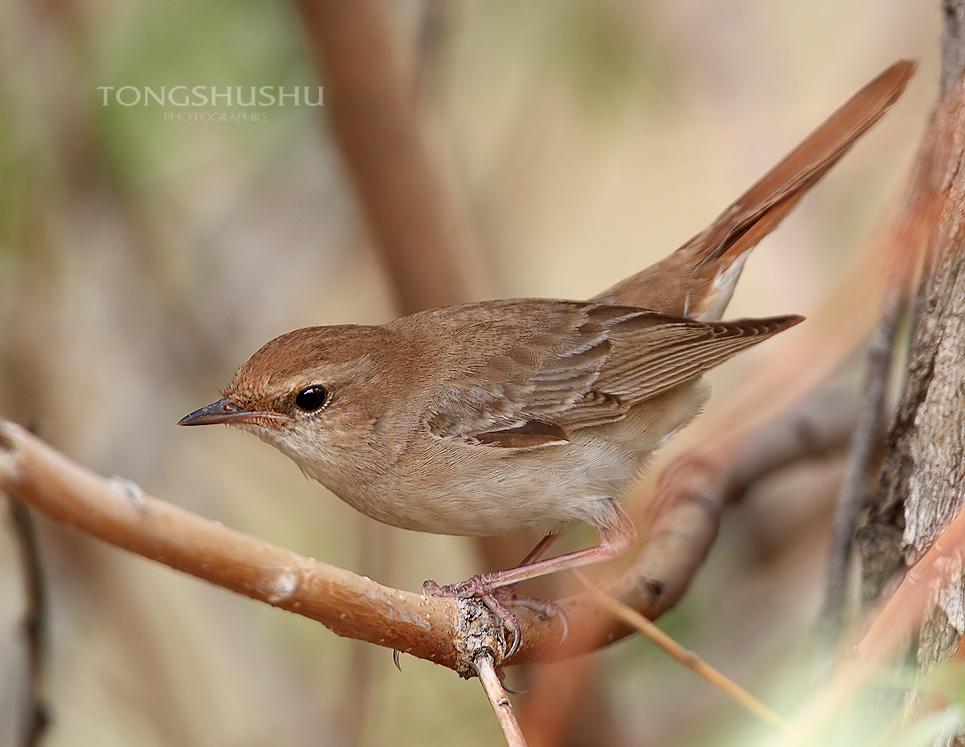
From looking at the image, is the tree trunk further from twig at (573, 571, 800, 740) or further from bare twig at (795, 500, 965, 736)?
twig at (573, 571, 800, 740)

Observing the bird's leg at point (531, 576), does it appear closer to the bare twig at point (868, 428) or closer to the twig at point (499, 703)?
the twig at point (499, 703)

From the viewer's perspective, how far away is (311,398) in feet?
10.0

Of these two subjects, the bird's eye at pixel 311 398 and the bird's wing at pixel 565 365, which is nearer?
the bird's eye at pixel 311 398

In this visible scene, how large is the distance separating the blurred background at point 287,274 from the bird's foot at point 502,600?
38.8 inches

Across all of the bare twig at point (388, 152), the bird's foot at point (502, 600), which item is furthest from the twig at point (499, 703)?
the bare twig at point (388, 152)

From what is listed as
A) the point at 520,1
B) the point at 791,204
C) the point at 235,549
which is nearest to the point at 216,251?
the point at 520,1

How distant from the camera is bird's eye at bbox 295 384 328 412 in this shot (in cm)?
302

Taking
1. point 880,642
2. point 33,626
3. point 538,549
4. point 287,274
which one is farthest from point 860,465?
point 287,274

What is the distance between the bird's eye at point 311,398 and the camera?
9.92 ft

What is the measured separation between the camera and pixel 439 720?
13.6 ft

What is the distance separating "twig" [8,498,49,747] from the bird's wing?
1.25 metres

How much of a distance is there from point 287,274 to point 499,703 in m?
3.71

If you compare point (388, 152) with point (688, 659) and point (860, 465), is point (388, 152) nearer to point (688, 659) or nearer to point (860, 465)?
point (860, 465)

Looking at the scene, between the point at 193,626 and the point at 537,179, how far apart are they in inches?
124
